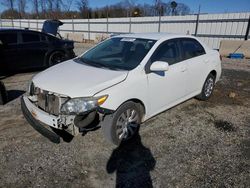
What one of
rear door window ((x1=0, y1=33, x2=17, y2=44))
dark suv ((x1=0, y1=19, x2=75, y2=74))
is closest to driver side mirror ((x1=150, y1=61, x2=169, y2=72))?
dark suv ((x1=0, y1=19, x2=75, y2=74))

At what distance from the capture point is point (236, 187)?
2.44 m

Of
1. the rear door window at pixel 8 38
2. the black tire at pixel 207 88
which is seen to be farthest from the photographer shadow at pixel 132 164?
the rear door window at pixel 8 38

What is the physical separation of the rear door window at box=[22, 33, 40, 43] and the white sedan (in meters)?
4.02

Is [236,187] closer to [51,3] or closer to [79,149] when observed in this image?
[79,149]

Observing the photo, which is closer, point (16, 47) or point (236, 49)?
point (16, 47)

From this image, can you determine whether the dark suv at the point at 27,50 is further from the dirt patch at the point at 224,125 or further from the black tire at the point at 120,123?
the dirt patch at the point at 224,125

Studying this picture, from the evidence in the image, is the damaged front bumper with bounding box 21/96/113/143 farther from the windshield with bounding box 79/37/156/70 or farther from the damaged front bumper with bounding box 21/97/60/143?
the windshield with bounding box 79/37/156/70

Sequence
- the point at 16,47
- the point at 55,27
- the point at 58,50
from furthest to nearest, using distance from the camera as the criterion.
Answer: the point at 55,27, the point at 58,50, the point at 16,47

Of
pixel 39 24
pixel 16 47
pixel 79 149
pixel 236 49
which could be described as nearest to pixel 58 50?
pixel 16 47

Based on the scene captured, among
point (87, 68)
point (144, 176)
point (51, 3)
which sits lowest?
point (144, 176)

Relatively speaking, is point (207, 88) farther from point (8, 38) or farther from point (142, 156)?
point (8, 38)

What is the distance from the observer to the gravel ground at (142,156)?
8.25 ft

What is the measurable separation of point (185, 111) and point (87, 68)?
2.41 m

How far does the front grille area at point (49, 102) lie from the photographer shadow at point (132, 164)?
1.02 meters
